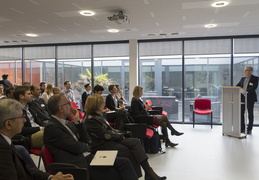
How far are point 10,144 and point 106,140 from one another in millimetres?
1432

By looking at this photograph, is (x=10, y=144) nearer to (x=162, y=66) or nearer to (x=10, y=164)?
(x=10, y=164)

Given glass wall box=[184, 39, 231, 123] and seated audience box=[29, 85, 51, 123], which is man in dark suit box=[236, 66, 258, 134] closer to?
glass wall box=[184, 39, 231, 123]

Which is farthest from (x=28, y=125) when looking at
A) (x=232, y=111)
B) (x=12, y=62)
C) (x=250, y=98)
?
(x=12, y=62)

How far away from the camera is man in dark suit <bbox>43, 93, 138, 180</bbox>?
2.13 metres

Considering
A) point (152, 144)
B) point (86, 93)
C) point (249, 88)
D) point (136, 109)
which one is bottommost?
point (152, 144)

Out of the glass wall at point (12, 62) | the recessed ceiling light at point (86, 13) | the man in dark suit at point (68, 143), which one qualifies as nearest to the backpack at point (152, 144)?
the man in dark suit at point (68, 143)

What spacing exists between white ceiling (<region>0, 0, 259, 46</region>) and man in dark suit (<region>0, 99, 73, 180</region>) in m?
2.90

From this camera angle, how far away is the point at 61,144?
6.97 feet

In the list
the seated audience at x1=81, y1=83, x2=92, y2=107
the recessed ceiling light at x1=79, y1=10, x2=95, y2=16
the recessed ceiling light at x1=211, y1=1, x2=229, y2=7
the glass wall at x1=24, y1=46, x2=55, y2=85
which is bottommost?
the seated audience at x1=81, y1=83, x2=92, y2=107

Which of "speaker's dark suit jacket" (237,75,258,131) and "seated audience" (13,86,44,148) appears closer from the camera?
"seated audience" (13,86,44,148)

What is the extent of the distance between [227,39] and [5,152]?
7390 millimetres

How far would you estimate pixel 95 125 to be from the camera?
2812 mm

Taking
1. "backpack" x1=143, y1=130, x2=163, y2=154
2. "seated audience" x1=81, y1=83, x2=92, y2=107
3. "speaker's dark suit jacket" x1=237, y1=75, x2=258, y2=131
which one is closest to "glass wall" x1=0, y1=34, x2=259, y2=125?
"seated audience" x1=81, y1=83, x2=92, y2=107

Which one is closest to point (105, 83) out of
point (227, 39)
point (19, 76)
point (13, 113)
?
point (19, 76)
